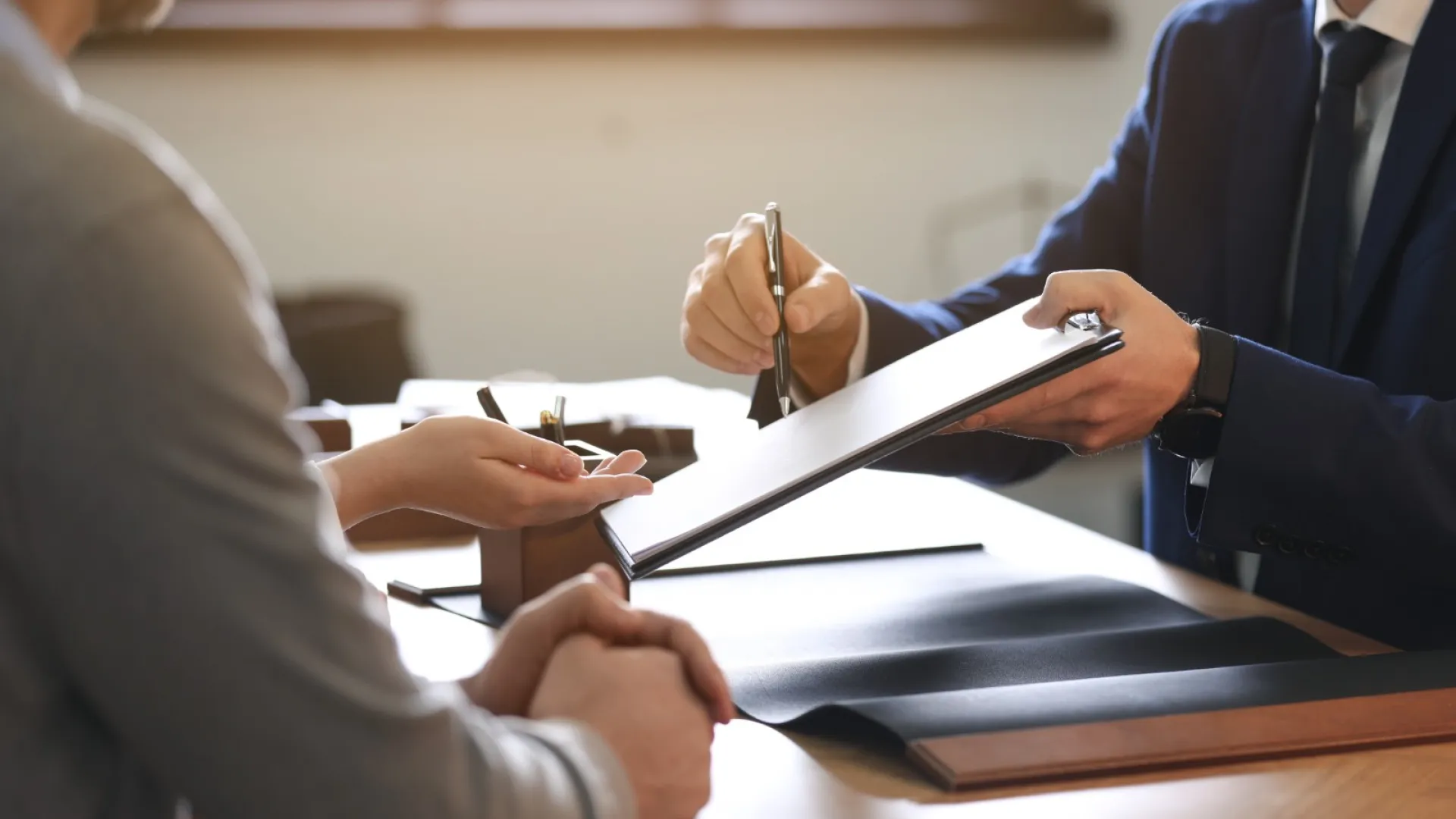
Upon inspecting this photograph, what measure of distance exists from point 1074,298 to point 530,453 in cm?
42

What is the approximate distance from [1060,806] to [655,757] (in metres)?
0.21

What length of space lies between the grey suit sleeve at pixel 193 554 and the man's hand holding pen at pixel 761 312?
823 mm

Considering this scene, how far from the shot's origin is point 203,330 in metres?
0.43

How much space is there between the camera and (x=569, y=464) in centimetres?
98

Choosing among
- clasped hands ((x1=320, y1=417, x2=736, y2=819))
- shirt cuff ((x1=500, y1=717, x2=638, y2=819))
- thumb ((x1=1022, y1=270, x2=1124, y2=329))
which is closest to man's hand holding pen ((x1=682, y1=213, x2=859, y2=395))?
thumb ((x1=1022, y1=270, x2=1124, y2=329))

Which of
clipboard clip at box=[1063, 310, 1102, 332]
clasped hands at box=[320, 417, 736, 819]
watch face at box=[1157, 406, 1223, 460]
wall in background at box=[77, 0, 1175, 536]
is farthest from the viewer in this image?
wall in background at box=[77, 0, 1175, 536]

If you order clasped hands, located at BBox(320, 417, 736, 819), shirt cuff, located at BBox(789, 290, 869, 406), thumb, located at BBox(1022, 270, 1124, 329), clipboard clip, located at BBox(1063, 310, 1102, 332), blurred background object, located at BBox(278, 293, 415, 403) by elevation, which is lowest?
blurred background object, located at BBox(278, 293, 415, 403)

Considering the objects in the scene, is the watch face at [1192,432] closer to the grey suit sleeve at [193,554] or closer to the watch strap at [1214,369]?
the watch strap at [1214,369]

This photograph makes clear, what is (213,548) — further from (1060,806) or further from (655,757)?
(1060,806)

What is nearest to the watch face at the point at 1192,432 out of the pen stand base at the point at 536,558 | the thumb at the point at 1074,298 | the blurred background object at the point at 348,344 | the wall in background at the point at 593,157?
the thumb at the point at 1074,298

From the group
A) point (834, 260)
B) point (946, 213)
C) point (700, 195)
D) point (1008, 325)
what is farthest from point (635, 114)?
point (1008, 325)

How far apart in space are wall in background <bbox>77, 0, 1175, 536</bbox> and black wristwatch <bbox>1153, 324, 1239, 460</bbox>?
2.19 metres

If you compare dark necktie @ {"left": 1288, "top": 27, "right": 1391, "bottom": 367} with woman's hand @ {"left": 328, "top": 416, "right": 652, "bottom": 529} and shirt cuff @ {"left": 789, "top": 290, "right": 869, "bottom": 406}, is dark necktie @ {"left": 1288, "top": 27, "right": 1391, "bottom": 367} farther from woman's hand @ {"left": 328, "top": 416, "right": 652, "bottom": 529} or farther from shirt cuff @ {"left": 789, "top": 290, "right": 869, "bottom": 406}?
woman's hand @ {"left": 328, "top": 416, "right": 652, "bottom": 529}

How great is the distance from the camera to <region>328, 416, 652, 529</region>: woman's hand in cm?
98
